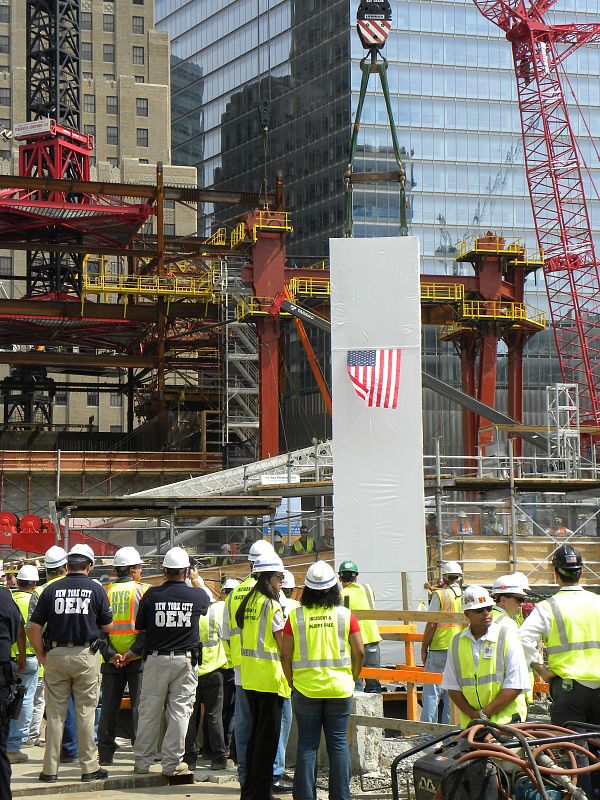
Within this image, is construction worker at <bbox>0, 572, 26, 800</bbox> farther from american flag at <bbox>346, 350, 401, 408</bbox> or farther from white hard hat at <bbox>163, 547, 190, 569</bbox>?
american flag at <bbox>346, 350, 401, 408</bbox>

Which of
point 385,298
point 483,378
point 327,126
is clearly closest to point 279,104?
point 327,126

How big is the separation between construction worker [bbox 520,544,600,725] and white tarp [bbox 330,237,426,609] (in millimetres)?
10557

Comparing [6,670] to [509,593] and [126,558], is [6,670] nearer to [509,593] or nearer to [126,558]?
[126,558]

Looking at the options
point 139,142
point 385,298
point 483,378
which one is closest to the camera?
point 385,298

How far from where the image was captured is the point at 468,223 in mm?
86125

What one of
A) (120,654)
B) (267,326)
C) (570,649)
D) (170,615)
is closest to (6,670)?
(170,615)

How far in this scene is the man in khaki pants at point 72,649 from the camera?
11492 mm

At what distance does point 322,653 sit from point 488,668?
132 cm

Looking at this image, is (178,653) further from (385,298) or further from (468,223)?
(468,223)

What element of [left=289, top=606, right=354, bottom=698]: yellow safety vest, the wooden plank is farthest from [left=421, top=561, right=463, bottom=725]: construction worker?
[left=289, top=606, right=354, bottom=698]: yellow safety vest

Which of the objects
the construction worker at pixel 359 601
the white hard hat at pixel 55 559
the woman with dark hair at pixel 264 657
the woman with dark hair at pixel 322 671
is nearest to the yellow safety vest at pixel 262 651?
the woman with dark hair at pixel 264 657

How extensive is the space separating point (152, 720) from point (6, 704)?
1.97m

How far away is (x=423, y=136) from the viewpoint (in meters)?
85.6

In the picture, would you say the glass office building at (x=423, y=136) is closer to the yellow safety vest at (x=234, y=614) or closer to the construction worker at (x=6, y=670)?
the yellow safety vest at (x=234, y=614)
